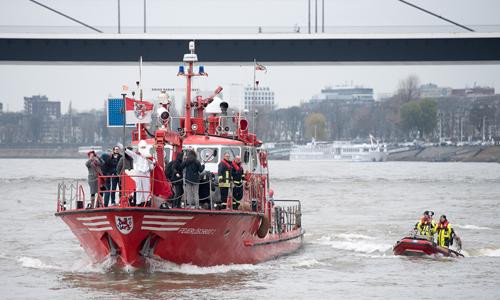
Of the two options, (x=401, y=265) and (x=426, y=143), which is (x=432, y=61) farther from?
(x=426, y=143)

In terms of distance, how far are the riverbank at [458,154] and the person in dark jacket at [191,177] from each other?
472ft

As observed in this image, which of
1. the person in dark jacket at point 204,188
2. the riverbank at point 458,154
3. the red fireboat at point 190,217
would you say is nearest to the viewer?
the red fireboat at point 190,217

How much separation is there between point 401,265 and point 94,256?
9.20m

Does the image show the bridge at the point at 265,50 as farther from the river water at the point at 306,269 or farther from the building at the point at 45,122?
the building at the point at 45,122

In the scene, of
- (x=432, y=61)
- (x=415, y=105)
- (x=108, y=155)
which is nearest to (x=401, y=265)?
(x=108, y=155)

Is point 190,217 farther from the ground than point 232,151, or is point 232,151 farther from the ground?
point 232,151

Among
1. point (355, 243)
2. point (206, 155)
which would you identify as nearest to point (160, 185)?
point (206, 155)

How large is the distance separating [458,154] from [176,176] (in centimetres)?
14422

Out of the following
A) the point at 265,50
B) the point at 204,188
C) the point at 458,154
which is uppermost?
the point at 265,50

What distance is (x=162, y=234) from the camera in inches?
1045

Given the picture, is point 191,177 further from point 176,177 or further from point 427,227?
point 427,227

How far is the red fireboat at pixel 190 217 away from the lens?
26312 millimetres

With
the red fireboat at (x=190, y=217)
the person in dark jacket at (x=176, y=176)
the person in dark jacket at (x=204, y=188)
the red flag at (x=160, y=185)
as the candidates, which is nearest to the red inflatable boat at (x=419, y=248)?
the red fireboat at (x=190, y=217)

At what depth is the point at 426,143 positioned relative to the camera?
18312cm
